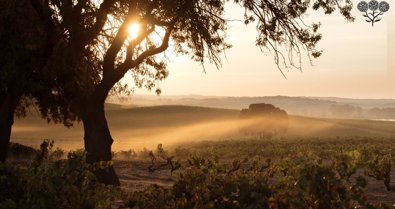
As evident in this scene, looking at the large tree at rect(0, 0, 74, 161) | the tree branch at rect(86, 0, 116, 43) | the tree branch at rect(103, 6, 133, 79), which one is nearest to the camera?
the tree branch at rect(86, 0, 116, 43)

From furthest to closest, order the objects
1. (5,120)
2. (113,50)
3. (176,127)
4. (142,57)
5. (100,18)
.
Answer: (176,127), (5,120), (142,57), (113,50), (100,18)

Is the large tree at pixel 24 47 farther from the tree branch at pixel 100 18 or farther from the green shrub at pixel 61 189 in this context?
the green shrub at pixel 61 189

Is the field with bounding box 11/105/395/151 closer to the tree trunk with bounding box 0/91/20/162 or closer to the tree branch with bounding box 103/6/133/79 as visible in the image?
the tree trunk with bounding box 0/91/20/162

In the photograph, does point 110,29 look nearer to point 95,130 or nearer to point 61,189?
point 95,130

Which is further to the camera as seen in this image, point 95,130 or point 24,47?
point 95,130

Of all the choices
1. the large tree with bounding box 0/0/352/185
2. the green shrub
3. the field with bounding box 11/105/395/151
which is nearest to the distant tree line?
the field with bounding box 11/105/395/151

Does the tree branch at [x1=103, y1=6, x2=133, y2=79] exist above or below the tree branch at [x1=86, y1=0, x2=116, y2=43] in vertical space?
below

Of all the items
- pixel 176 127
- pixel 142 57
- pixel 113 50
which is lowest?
pixel 176 127

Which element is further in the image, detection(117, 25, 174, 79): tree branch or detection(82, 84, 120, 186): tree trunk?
detection(117, 25, 174, 79): tree branch

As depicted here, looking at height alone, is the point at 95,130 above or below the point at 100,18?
below

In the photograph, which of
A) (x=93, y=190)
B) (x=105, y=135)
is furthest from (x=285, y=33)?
(x=93, y=190)

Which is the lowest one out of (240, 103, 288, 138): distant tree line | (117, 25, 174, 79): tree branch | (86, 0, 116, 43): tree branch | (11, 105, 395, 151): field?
(11, 105, 395, 151): field

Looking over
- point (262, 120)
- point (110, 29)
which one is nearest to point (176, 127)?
point (262, 120)

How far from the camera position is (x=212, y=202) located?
16.4 ft
